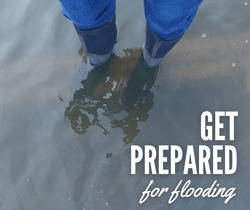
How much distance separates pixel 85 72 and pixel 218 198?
931 millimetres

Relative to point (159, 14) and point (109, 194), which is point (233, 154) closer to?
point (109, 194)

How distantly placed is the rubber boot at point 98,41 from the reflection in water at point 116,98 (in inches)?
4.0

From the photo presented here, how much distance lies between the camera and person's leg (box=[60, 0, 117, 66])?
57.9 inches

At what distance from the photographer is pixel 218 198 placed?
1848mm

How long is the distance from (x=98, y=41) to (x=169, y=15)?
1.43ft

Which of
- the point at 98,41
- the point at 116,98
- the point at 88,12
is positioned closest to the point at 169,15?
the point at 88,12

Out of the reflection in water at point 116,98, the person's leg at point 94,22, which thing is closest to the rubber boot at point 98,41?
the person's leg at point 94,22

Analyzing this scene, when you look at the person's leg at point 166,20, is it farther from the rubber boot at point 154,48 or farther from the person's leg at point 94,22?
the person's leg at point 94,22

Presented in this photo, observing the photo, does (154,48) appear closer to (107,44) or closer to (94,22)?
(107,44)

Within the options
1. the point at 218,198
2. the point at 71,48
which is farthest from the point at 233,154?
the point at 71,48

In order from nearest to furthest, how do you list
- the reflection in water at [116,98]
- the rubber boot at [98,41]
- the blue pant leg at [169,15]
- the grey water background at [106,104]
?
1. the blue pant leg at [169,15]
2. the rubber boot at [98,41]
3. the grey water background at [106,104]
4. the reflection in water at [116,98]

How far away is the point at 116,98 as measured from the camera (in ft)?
6.89

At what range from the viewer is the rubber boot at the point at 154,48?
5.71ft

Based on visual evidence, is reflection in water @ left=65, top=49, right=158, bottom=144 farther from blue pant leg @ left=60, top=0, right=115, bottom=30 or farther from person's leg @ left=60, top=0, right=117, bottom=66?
blue pant leg @ left=60, top=0, right=115, bottom=30
